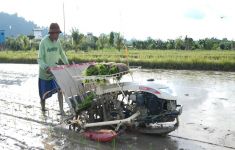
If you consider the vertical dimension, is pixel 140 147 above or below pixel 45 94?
below

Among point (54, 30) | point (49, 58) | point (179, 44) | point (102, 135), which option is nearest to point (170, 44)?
point (179, 44)

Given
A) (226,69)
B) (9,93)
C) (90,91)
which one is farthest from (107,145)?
(226,69)

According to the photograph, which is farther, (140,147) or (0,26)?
(0,26)

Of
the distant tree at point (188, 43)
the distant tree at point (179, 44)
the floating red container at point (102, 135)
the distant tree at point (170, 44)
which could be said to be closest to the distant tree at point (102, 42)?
the distant tree at point (170, 44)

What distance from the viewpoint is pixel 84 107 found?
6859 mm

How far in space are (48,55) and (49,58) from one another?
0.25 ft

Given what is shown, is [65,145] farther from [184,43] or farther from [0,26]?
[0,26]

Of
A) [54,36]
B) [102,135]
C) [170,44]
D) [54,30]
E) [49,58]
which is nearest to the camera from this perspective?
[102,135]

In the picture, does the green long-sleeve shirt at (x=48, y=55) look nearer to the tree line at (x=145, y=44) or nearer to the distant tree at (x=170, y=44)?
the tree line at (x=145, y=44)

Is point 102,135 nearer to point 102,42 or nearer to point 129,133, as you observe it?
point 129,133

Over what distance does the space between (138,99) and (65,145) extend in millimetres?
1413

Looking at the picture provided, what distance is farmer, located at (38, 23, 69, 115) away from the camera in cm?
788

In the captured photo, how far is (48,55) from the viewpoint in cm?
802

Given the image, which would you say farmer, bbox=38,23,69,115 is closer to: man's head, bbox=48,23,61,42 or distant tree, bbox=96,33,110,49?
man's head, bbox=48,23,61,42
